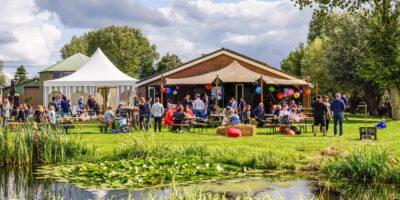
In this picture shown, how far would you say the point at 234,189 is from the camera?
452 inches

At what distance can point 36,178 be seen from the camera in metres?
13.0

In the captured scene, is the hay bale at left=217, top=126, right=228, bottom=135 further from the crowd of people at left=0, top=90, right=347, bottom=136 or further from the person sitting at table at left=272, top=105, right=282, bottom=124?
the person sitting at table at left=272, top=105, right=282, bottom=124

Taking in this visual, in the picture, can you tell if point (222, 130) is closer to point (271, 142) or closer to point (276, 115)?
point (271, 142)

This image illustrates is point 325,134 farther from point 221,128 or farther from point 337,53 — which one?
point 337,53

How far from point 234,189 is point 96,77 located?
2281cm

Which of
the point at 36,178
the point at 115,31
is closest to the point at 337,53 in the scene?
the point at 36,178

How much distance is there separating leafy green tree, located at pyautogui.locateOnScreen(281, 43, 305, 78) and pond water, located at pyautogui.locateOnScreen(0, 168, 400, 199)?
55.5m

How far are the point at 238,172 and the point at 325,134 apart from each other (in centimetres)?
825

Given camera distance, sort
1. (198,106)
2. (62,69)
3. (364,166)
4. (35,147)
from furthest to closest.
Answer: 1. (62,69)
2. (198,106)
3. (35,147)
4. (364,166)

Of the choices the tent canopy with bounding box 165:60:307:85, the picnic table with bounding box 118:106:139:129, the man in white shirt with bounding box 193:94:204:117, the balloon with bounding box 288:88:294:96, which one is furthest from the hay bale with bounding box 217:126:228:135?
the balloon with bounding box 288:88:294:96

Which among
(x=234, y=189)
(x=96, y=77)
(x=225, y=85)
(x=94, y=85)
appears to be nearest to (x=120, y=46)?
(x=96, y=77)

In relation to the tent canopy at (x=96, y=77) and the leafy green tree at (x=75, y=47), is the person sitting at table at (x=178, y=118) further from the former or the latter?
the leafy green tree at (x=75, y=47)

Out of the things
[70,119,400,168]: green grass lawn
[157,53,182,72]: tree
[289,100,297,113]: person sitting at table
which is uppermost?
[157,53,182,72]: tree

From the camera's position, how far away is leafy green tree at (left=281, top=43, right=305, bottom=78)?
6862 cm
